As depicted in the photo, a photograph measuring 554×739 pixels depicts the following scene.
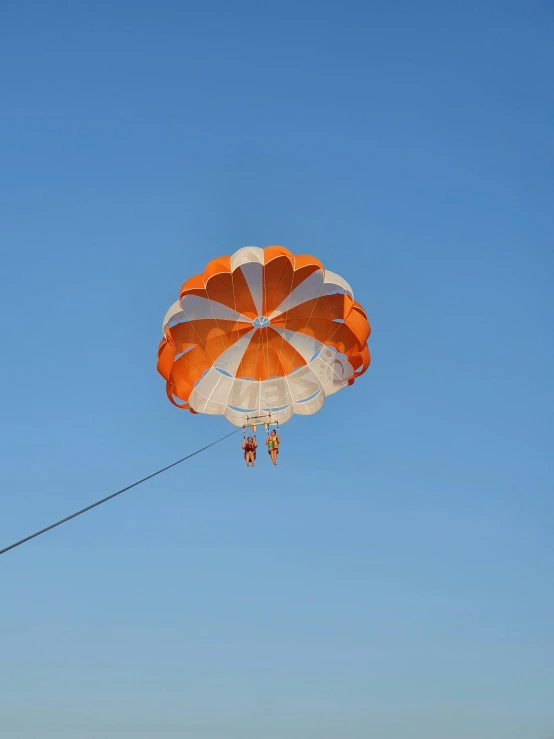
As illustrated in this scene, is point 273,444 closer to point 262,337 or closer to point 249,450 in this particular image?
point 249,450

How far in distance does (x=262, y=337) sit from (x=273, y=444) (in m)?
2.87

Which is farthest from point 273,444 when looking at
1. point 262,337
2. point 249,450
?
point 262,337

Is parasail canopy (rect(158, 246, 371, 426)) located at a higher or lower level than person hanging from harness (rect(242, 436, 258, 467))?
higher

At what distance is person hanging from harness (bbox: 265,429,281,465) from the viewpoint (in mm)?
23453

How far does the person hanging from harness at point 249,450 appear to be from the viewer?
23.7m

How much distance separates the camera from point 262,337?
24.5 meters

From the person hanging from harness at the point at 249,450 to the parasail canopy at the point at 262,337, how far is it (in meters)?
0.63

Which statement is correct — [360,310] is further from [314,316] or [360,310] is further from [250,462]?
[250,462]

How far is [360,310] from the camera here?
941 inches

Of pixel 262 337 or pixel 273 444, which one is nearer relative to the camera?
pixel 273 444

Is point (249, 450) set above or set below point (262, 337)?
below

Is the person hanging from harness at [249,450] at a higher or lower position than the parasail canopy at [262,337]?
lower

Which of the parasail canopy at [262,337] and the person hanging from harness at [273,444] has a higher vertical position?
the parasail canopy at [262,337]

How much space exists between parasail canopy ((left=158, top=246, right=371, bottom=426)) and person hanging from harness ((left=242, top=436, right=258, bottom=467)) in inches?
24.9
